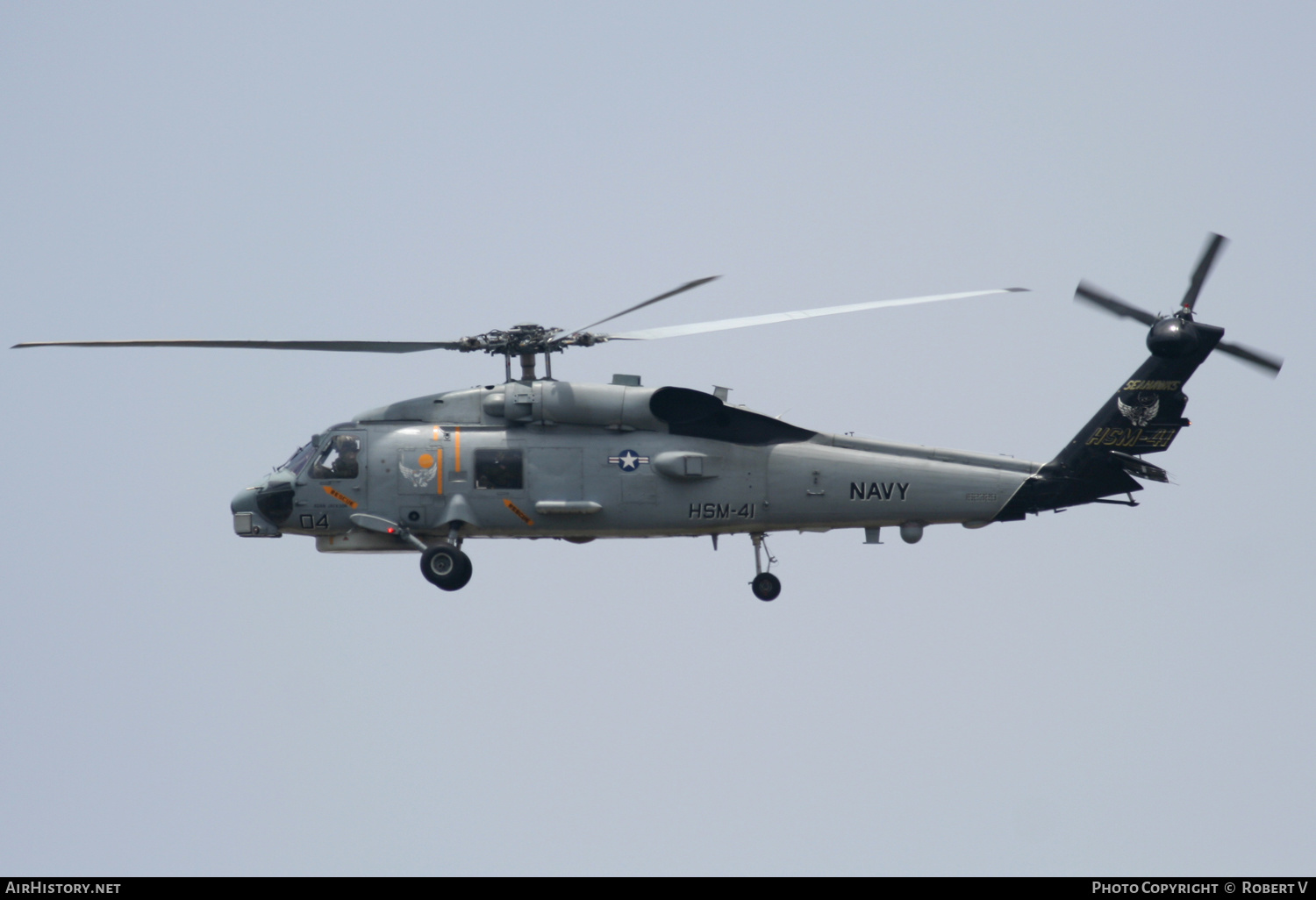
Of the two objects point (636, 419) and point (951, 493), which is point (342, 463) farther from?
point (951, 493)

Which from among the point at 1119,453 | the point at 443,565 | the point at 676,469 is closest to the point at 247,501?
the point at 443,565

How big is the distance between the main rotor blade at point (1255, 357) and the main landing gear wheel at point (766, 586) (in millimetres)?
8101

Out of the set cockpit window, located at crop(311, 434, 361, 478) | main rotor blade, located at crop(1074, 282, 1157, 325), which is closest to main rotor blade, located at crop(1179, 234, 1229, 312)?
main rotor blade, located at crop(1074, 282, 1157, 325)

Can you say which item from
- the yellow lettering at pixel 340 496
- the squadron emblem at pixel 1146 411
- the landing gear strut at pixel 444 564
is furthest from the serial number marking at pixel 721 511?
the squadron emblem at pixel 1146 411

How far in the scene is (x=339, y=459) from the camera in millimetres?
35625

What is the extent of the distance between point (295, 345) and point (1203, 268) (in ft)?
47.2

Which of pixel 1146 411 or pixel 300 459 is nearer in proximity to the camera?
pixel 1146 411

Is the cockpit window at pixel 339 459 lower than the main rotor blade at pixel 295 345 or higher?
lower

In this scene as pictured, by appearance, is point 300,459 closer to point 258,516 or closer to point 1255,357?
point 258,516

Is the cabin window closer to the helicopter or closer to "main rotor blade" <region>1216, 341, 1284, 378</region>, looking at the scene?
the helicopter

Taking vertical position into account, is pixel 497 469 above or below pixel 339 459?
below

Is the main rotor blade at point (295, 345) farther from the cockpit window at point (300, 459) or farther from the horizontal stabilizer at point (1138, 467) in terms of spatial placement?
the horizontal stabilizer at point (1138, 467)

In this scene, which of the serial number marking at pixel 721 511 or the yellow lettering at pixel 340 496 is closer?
the serial number marking at pixel 721 511

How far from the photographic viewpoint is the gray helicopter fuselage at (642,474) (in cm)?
3494
